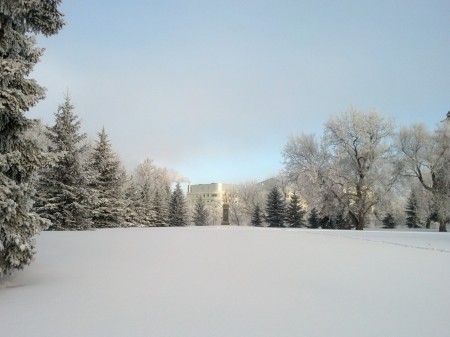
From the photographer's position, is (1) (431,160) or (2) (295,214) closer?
(1) (431,160)

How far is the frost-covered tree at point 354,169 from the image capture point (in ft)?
97.6

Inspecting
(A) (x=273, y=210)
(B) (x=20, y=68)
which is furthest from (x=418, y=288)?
(A) (x=273, y=210)

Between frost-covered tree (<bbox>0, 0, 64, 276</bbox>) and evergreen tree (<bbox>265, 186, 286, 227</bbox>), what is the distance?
40.8 metres

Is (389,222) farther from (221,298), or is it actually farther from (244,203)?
(221,298)

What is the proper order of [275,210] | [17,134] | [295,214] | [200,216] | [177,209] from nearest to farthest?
[17,134] → [295,214] → [275,210] → [177,209] → [200,216]

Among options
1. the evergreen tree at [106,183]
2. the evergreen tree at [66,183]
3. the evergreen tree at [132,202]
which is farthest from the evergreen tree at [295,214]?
the evergreen tree at [66,183]

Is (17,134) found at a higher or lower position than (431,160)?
lower

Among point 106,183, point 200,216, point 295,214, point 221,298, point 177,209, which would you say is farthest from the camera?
point 200,216

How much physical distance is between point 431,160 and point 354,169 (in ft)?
23.0

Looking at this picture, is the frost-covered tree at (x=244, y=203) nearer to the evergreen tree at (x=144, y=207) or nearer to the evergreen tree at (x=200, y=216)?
the evergreen tree at (x=200, y=216)

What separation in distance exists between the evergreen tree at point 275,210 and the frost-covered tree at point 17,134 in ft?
134

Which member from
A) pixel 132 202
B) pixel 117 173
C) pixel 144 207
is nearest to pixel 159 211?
pixel 144 207

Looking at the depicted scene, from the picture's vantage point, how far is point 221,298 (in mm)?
4418

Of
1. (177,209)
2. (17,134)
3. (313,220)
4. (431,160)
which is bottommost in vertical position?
(313,220)
